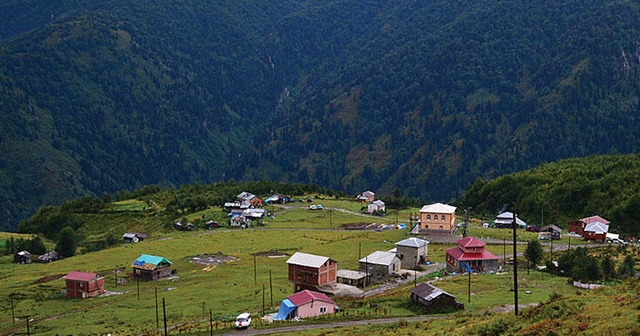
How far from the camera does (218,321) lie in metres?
51.1

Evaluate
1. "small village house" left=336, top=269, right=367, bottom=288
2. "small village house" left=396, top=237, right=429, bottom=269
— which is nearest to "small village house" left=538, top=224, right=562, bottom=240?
"small village house" left=396, top=237, right=429, bottom=269

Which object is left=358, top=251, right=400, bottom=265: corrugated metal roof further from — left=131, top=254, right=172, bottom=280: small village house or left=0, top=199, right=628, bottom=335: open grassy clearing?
left=131, top=254, right=172, bottom=280: small village house

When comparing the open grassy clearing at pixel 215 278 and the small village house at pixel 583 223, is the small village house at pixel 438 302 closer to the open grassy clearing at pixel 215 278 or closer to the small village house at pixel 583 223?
the open grassy clearing at pixel 215 278

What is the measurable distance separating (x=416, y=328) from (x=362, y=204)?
332ft

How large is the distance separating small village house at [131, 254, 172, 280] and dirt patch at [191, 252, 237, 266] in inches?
230

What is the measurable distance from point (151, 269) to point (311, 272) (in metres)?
23.9

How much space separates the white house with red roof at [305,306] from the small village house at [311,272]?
8.99 meters

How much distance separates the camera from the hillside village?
5272 centimetres

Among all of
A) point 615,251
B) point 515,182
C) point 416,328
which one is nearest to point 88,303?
point 416,328

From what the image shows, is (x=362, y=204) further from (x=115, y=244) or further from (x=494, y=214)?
(x=115, y=244)

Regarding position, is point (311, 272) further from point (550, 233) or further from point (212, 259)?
point (550, 233)

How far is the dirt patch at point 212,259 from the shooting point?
84250mm

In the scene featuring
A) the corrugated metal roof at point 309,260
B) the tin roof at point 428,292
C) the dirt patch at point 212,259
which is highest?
the corrugated metal roof at point 309,260

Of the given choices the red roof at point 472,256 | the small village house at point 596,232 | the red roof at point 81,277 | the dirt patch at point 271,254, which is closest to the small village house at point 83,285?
the red roof at point 81,277
